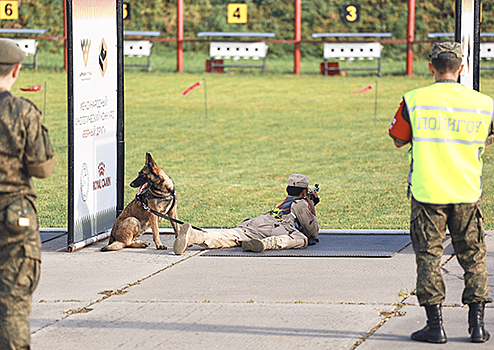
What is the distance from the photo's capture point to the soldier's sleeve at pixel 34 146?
4266 mm

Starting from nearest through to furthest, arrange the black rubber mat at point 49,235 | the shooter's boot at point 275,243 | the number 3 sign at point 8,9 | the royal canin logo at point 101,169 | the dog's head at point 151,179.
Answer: the shooter's boot at point 275,243, the dog's head at point 151,179, the royal canin logo at point 101,169, the black rubber mat at point 49,235, the number 3 sign at point 8,9

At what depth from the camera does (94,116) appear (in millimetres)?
8336

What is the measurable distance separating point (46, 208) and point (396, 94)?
16.3 meters

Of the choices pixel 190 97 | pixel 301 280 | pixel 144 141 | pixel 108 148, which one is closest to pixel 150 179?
pixel 108 148

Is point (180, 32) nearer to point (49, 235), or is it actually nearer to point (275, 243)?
point (49, 235)

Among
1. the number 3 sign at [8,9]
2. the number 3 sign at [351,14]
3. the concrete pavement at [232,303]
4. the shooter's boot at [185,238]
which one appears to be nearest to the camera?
the concrete pavement at [232,303]

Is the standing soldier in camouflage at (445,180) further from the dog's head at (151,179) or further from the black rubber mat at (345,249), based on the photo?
the dog's head at (151,179)

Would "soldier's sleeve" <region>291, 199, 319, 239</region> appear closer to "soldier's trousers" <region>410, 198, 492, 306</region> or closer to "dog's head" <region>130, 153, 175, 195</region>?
"dog's head" <region>130, 153, 175, 195</region>

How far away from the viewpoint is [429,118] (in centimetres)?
519

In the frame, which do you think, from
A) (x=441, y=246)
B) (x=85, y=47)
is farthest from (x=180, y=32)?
(x=441, y=246)

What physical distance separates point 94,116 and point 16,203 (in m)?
4.14

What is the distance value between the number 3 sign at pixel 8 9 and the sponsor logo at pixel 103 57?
25.1m

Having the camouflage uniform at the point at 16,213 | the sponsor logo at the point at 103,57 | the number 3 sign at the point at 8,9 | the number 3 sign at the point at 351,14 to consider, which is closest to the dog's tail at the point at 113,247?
the sponsor logo at the point at 103,57

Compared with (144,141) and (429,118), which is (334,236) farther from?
(144,141)
